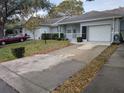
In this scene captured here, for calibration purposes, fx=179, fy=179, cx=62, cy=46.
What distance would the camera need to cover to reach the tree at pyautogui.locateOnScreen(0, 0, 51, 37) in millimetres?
26263

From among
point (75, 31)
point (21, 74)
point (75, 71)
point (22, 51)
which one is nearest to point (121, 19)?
point (75, 31)

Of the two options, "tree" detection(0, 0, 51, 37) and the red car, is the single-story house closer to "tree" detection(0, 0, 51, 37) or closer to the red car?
"tree" detection(0, 0, 51, 37)

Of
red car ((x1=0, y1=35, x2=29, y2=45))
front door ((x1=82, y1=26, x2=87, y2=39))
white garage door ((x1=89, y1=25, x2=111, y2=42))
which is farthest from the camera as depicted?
red car ((x1=0, y1=35, x2=29, y2=45))

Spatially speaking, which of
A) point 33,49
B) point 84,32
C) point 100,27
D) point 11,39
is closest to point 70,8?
point 11,39

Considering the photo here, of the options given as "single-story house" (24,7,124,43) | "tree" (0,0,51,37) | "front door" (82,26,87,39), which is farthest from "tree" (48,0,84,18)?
"front door" (82,26,87,39)

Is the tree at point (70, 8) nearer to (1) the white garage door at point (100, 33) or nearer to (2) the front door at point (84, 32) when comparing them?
(2) the front door at point (84, 32)

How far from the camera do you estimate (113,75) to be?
727 centimetres

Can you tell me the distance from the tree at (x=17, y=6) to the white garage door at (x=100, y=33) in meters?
8.73

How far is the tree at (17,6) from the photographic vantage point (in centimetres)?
2626

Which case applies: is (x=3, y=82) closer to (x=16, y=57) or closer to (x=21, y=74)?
(x=21, y=74)

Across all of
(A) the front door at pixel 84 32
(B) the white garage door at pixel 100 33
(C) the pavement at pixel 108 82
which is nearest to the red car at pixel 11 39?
(A) the front door at pixel 84 32

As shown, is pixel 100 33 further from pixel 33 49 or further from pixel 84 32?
pixel 33 49

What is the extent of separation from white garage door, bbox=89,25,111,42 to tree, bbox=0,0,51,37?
8.73m

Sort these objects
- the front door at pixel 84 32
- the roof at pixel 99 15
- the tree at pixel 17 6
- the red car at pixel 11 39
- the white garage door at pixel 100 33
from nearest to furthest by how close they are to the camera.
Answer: the roof at pixel 99 15, the white garage door at pixel 100 33, the front door at pixel 84 32, the tree at pixel 17 6, the red car at pixel 11 39
